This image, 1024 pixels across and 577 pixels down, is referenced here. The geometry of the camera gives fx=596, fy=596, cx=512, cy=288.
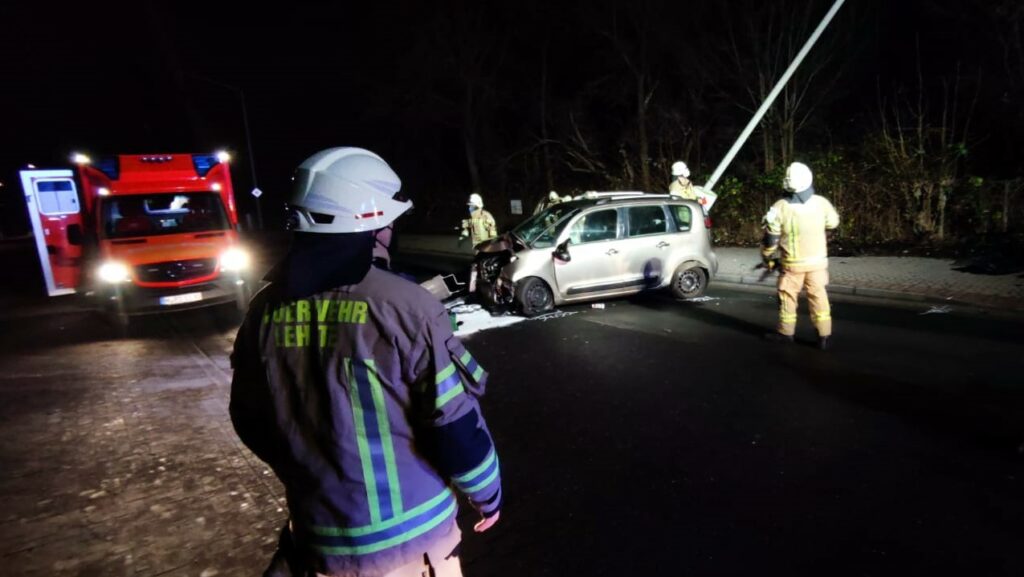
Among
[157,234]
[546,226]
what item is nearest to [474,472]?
[546,226]

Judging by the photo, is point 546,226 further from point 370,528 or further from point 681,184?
point 370,528

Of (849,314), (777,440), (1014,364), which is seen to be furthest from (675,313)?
(777,440)

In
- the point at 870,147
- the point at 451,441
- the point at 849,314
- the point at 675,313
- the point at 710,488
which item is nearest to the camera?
the point at 451,441

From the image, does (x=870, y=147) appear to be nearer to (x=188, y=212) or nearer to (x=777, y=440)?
(x=777, y=440)

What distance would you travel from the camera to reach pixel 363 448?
1.55m

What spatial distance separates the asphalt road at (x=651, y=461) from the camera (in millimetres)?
3111

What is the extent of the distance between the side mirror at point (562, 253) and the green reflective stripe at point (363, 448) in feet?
23.5

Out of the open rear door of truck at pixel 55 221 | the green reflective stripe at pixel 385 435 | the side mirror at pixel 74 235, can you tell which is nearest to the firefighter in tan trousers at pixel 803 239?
the green reflective stripe at pixel 385 435

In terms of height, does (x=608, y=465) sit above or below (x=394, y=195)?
below

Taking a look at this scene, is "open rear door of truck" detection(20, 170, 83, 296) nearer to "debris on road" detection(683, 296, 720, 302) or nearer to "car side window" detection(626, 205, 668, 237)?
"car side window" detection(626, 205, 668, 237)

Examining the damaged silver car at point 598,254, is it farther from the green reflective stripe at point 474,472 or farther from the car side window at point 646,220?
the green reflective stripe at point 474,472

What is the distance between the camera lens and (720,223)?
54.5 feet

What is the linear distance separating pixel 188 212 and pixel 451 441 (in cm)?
972

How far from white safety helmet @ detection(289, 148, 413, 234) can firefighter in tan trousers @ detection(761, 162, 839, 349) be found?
537cm
